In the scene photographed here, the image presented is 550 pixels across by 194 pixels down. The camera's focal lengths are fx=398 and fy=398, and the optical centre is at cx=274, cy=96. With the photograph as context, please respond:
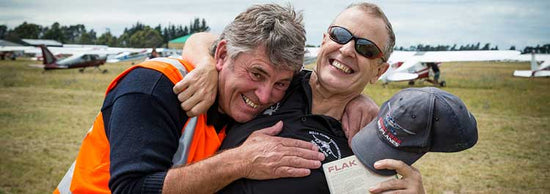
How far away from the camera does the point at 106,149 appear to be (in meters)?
1.90

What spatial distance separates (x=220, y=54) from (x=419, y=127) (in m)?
1.15

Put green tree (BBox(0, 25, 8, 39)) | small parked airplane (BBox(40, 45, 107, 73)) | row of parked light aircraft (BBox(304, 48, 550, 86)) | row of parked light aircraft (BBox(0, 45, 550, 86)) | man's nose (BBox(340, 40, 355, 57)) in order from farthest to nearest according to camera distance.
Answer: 1. green tree (BBox(0, 25, 8, 39))
2. small parked airplane (BBox(40, 45, 107, 73))
3. row of parked light aircraft (BBox(0, 45, 550, 86))
4. row of parked light aircraft (BBox(304, 48, 550, 86))
5. man's nose (BBox(340, 40, 355, 57))

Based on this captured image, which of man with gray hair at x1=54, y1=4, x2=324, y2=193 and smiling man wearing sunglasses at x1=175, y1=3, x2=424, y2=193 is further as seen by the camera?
smiling man wearing sunglasses at x1=175, y1=3, x2=424, y2=193

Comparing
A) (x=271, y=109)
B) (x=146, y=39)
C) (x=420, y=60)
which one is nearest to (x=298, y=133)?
(x=271, y=109)

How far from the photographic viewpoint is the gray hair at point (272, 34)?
6.59ft

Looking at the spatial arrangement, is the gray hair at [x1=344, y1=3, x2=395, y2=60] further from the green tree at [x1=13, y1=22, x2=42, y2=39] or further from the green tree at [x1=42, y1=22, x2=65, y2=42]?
the green tree at [x1=42, y1=22, x2=65, y2=42]

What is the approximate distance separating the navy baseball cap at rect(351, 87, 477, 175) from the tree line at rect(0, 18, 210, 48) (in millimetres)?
85653

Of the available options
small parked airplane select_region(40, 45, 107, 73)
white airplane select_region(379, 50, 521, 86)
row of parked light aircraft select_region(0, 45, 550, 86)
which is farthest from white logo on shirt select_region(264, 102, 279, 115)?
small parked airplane select_region(40, 45, 107, 73)

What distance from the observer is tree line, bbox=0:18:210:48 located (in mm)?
90188

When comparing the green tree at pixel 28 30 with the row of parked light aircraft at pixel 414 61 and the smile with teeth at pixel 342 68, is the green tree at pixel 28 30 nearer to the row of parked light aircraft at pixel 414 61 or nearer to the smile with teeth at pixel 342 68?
the row of parked light aircraft at pixel 414 61

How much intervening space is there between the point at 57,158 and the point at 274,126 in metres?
6.13

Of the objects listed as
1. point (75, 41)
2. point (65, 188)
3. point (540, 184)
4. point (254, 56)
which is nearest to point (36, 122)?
point (65, 188)

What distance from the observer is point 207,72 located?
2.10 meters

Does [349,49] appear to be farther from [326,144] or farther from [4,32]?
[4,32]
